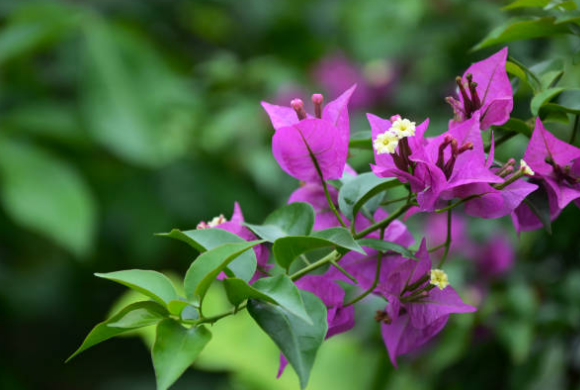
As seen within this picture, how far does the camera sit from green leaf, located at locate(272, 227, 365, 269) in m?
0.36

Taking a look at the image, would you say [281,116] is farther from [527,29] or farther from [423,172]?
[527,29]

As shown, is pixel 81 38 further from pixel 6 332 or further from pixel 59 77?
pixel 6 332

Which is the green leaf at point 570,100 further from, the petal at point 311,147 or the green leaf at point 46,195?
the green leaf at point 46,195

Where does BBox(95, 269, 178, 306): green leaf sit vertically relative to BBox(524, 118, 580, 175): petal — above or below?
below

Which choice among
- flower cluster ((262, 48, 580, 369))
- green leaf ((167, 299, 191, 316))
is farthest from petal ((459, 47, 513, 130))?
green leaf ((167, 299, 191, 316))

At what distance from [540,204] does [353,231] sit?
0.40ft

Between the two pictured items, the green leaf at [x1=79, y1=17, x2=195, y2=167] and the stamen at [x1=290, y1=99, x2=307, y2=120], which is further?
the green leaf at [x1=79, y1=17, x2=195, y2=167]

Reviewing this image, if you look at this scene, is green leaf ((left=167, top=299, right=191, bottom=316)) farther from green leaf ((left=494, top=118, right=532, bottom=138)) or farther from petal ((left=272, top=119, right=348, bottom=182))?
green leaf ((left=494, top=118, right=532, bottom=138))

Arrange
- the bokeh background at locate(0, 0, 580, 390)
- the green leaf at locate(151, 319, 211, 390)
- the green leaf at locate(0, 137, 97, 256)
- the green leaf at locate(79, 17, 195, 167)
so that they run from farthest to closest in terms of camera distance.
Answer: the green leaf at locate(79, 17, 195, 167), the green leaf at locate(0, 137, 97, 256), the bokeh background at locate(0, 0, 580, 390), the green leaf at locate(151, 319, 211, 390)

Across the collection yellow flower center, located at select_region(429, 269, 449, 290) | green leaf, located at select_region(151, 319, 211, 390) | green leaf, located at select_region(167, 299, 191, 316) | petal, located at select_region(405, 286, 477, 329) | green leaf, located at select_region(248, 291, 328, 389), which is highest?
green leaf, located at select_region(167, 299, 191, 316)

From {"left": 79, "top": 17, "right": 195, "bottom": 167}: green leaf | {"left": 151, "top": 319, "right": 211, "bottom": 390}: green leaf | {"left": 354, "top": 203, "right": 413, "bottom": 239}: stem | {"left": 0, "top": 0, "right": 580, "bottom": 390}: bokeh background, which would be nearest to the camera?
{"left": 151, "top": 319, "right": 211, "bottom": 390}: green leaf

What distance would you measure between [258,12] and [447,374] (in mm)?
1265

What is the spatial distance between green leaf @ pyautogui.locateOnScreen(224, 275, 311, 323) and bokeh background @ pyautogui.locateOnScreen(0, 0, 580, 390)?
16.9 inches

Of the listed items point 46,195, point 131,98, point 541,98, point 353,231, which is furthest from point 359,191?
point 131,98
